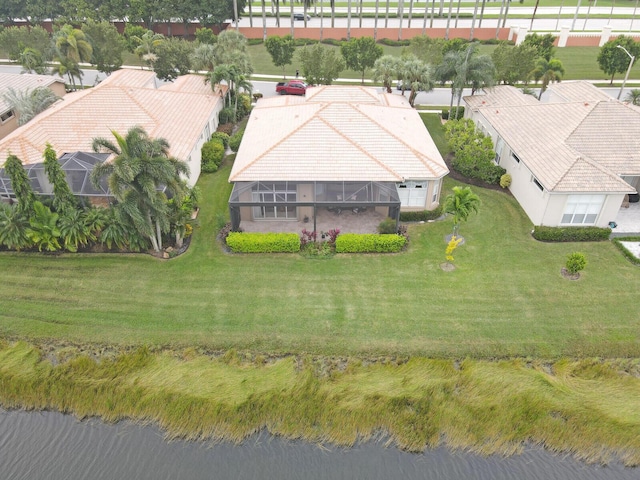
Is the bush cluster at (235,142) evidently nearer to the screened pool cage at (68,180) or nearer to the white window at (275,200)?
the white window at (275,200)

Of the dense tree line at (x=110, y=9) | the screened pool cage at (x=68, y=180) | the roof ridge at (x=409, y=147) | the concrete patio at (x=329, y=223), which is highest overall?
the dense tree line at (x=110, y=9)

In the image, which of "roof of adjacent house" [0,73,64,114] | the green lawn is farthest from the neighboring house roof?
the green lawn

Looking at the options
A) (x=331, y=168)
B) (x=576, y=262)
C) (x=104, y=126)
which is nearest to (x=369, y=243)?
(x=331, y=168)

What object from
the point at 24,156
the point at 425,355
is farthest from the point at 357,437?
the point at 24,156

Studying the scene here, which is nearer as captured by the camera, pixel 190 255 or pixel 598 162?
pixel 190 255

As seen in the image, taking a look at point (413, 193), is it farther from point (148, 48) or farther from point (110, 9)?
point (110, 9)

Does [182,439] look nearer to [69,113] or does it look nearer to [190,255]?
[190,255]

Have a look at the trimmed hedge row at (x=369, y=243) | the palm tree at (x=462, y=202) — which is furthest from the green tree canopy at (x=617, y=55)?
the trimmed hedge row at (x=369, y=243)
